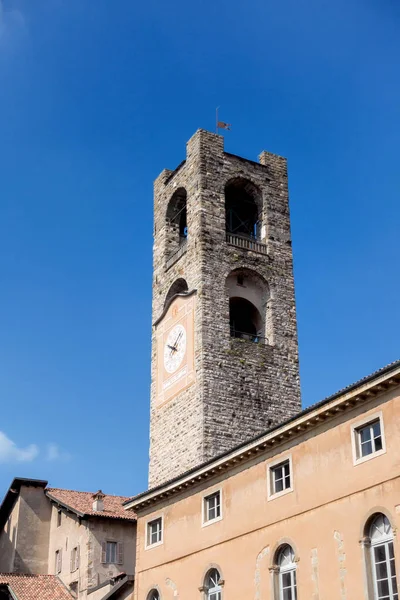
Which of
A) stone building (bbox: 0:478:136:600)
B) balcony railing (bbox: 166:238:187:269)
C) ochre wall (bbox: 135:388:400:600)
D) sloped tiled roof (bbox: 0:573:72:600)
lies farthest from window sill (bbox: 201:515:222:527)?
balcony railing (bbox: 166:238:187:269)

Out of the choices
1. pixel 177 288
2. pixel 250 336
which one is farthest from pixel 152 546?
pixel 177 288

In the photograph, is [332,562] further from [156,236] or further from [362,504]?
[156,236]

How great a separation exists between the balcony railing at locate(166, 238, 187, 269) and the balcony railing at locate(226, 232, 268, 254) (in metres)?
1.91

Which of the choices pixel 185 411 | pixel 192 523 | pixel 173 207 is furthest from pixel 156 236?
pixel 192 523

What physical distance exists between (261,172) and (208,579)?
20.9 meters

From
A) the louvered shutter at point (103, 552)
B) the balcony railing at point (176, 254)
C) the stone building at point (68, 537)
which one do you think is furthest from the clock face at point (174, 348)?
the louvered shutter at point (103, 552)

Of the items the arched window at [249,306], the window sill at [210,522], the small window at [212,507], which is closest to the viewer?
the window sill at [210,522]

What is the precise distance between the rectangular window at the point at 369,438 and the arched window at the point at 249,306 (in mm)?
16104

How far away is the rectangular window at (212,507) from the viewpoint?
961 inches

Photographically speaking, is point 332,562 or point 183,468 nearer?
point 332,562

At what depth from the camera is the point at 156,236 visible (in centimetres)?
4141

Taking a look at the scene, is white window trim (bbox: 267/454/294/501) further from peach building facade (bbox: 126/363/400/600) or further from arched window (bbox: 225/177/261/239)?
arched window (bbox: 225/177/261/239)

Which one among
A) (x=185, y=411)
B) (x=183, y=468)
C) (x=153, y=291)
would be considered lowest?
(x=183, y=468)

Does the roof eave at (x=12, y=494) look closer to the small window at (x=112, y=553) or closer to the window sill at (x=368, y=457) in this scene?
the small window at (x=112, y=553)
